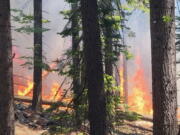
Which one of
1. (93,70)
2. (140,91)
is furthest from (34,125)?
(140,91)

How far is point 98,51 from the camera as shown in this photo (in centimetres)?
782

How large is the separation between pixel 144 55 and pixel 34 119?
145 ft

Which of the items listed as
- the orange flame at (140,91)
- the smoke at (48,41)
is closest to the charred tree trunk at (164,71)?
the orange flame at (140,91)

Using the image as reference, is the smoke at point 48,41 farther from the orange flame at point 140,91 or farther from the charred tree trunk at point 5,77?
the charred tree trunk at point 5,77

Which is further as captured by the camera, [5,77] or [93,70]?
[5,77]

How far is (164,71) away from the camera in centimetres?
696

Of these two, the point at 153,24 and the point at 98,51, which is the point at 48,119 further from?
the point at 153,24

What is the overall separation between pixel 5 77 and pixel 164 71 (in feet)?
14.3

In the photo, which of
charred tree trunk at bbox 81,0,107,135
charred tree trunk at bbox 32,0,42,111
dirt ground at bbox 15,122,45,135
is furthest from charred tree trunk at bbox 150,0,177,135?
charred tree trunk at bbox 32,0,42,111

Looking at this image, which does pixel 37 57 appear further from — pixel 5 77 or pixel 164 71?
pixel 164 71

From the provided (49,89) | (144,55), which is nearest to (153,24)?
(49,89)

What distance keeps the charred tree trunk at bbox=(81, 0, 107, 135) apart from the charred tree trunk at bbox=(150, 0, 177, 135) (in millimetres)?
1397

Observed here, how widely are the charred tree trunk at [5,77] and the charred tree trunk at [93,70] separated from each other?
2.37 m

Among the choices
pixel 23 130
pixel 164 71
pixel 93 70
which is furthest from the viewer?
pixel 23 130
